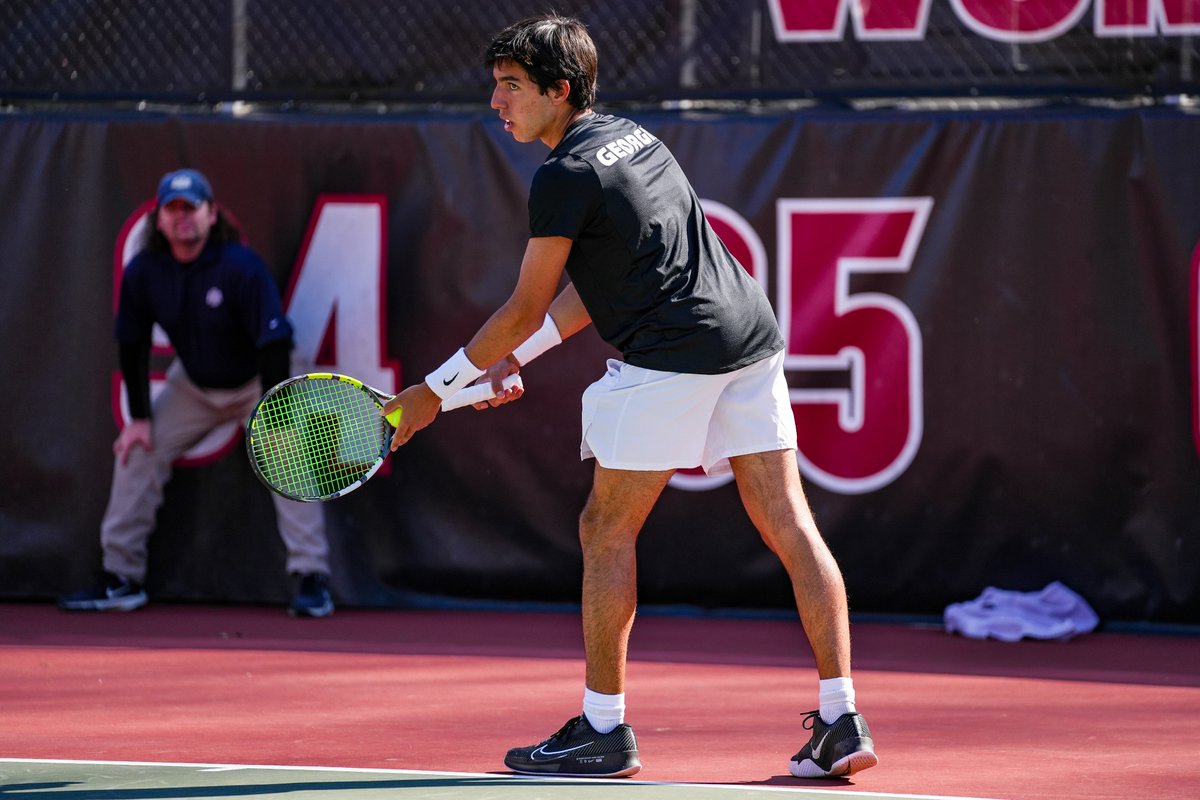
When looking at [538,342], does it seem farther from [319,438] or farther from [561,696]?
[561,696]

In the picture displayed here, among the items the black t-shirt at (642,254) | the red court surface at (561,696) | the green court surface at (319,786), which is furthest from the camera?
the red court surface at (561,696)

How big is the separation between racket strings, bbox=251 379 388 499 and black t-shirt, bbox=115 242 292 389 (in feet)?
6.60

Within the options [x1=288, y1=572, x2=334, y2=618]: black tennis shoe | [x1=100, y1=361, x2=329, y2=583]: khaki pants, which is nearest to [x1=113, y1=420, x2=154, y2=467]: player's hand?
[x1=100, y1=361, x2=329, y2=583]: khaki pants

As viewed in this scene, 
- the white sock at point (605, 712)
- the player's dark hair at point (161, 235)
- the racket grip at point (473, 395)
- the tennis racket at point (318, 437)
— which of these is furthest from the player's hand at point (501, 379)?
the player's dark hair at point (161, 235)

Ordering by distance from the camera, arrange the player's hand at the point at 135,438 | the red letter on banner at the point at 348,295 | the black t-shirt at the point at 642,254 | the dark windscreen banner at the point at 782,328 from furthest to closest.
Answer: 1. the red letter on banner at the point at 348,295
2. the player's hand at the point at 135,438
3. the dark windscreen banner at the point at 782,328
4. the black t-shirt at the point at 642,254

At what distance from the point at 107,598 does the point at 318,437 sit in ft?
8.71

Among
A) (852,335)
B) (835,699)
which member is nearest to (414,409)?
(835,699)

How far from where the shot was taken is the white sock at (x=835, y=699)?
3752 millimetres

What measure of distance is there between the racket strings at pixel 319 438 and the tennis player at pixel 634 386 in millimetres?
612

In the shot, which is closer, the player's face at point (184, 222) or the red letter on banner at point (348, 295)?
the player's face at point (184, 222)

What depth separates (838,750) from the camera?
3.70m

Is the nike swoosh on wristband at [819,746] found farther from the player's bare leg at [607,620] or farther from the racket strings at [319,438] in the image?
the racket strings at [319,438]

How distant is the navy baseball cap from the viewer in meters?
6.50

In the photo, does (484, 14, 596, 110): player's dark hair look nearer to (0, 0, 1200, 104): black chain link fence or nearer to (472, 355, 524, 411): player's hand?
(472, 355, 524, 411): player's hand
